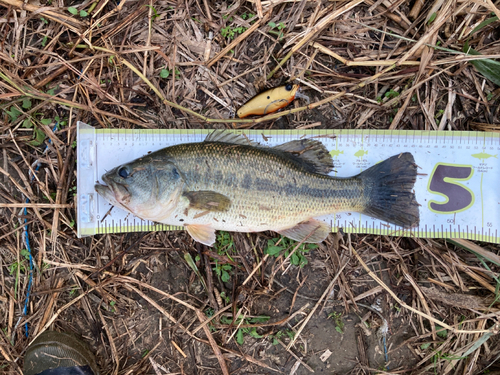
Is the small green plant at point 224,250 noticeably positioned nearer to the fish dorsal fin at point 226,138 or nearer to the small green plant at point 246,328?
the small green plant at point 246,328

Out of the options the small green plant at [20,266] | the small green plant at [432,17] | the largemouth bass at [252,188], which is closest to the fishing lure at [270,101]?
the largemouth bass at [252,188]

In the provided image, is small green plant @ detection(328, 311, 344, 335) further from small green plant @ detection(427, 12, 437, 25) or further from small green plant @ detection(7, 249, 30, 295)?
small green plant @ detection(7, 249, 30, 295)

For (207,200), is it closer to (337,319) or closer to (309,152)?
(309,152)

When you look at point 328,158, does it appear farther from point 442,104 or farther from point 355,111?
point 442,104

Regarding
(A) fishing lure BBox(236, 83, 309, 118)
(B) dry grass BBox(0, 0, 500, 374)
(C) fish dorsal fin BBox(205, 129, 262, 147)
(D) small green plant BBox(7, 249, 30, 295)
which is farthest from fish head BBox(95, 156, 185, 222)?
(D) small green plant BBox(7, 249, 30, 295)

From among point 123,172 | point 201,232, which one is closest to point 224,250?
point 201,232

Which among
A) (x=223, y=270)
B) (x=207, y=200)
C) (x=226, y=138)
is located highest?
(x=226, y=138)

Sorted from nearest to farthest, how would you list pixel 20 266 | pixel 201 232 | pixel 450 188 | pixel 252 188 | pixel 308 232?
pixel 252 188 < pixel 201 232 < pixel 308 232 < pixel 450 188 < pixel 20 266
